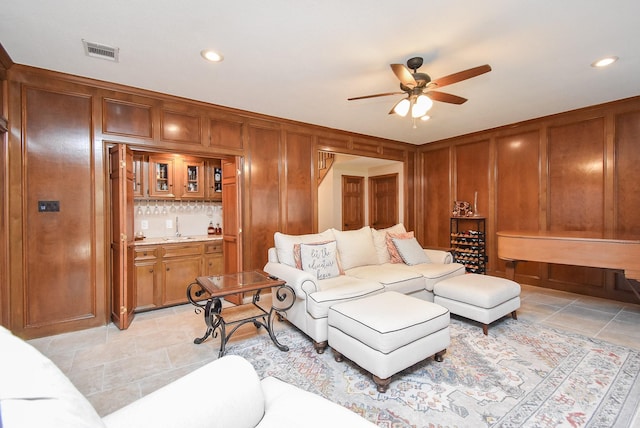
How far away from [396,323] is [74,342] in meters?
3.03

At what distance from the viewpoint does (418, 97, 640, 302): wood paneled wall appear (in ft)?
12.4

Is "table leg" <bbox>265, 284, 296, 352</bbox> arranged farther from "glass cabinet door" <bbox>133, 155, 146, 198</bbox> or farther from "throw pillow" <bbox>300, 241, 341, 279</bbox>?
"glass cabinet door" <bbox>133, 155, 146, 198</bbox>

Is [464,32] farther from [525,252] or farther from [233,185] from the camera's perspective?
[233,185]

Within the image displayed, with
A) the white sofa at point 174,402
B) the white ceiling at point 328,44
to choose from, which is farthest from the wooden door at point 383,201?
the white sofa at point 174,402

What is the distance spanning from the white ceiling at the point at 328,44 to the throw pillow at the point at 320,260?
1.80 m

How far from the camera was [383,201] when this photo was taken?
709 cm

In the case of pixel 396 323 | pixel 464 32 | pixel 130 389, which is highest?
pixel 464 32

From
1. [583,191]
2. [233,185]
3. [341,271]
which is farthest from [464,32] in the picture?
[583,191]

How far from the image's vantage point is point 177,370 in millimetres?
2277

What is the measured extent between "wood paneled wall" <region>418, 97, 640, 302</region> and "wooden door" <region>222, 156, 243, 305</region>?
4.05 meters

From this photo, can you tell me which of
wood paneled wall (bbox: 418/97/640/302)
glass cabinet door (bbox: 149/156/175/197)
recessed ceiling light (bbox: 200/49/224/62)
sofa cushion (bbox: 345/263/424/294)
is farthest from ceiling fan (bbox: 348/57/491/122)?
glass cabinet door (bbox: 149/156/175/197)

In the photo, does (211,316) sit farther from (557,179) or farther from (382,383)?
(557,179)

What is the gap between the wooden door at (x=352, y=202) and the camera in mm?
7188

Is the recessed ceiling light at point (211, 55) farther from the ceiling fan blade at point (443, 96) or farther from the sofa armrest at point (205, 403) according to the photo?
the sofa armrest at point (205, 403)
